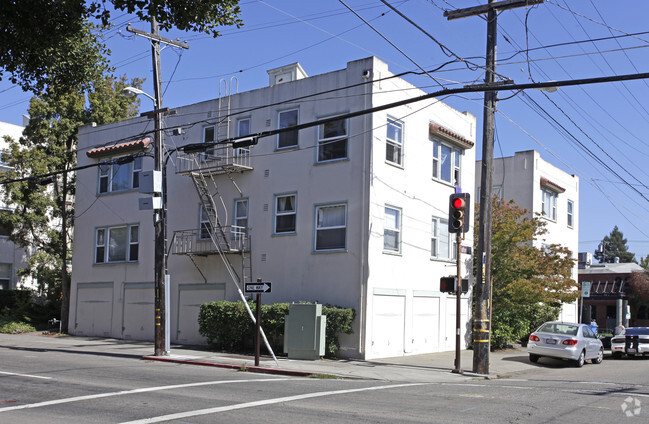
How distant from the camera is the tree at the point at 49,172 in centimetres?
3067

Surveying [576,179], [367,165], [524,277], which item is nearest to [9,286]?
[367,165]

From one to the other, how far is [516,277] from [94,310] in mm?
17970

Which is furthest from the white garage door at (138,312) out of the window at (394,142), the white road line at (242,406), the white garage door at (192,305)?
the white road line at (242,406)

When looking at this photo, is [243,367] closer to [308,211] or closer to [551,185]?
[308,211]

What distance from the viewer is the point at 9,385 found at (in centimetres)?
1312

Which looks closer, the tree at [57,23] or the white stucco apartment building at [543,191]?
the tree at [57,23]

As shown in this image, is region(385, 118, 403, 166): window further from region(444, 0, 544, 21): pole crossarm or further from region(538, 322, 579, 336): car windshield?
region(538, 322, 579, 336): car windshield

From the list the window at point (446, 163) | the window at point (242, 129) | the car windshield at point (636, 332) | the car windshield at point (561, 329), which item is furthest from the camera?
the car windshield at point (636, 332)

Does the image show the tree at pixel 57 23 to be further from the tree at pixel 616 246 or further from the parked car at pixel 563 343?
the tree at pixel 616 246

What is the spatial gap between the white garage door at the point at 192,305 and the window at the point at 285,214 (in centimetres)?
332

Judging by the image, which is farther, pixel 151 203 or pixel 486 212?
pixel 151 203

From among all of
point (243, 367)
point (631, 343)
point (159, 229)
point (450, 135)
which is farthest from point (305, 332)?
point (631, 343)

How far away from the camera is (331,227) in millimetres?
22203

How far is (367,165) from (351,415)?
41.0ft
